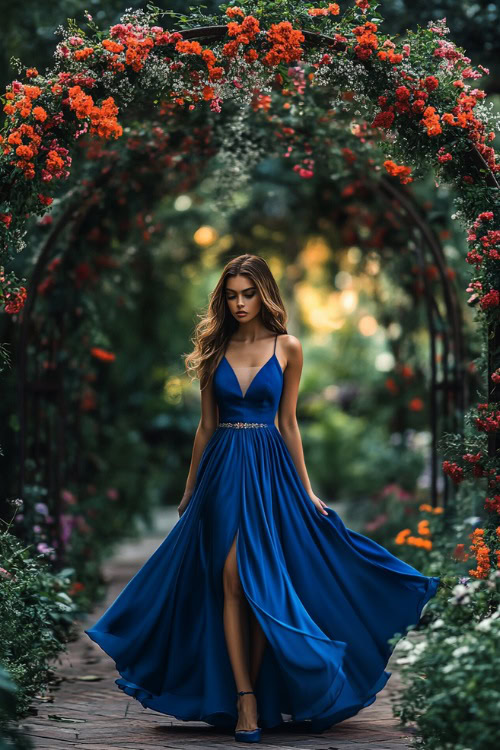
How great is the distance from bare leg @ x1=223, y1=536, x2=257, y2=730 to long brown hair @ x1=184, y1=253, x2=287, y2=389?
2.62 feet

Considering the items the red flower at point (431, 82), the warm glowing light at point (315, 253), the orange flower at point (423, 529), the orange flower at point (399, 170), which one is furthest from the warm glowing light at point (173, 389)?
the red flower at point (431, 82)

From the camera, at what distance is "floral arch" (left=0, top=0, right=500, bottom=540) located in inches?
166

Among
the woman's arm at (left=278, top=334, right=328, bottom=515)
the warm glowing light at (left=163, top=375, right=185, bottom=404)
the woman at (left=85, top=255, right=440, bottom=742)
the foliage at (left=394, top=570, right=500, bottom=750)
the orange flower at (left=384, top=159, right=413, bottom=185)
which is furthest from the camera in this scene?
the warm glowing light at (left=163, top=375, right=185, bottom=404)

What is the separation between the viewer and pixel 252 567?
13.1 feet

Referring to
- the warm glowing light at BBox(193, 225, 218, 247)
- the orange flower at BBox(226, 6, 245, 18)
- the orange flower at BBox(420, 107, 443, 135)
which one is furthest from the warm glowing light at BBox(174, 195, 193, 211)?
the orange flower at BBox(420, 107, 443, 135)

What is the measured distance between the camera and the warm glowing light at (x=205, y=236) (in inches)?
398

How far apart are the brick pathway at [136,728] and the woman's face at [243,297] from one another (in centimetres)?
166

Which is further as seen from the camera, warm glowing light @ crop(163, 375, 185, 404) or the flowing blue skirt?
warm glowing light @ crop(163, 375, 185, 404)

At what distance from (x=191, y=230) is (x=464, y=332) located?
3.29m

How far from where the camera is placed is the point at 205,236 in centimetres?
1061

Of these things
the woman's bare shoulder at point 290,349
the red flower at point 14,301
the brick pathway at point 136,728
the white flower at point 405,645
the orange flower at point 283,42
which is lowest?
the brick pathway at point 136,728

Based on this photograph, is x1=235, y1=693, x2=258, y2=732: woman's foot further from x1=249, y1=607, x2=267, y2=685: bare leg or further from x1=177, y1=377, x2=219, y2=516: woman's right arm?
x1=177, y1=377, x2=219, y2=516: woman's right arm

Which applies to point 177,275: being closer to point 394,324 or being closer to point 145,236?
point 394,324

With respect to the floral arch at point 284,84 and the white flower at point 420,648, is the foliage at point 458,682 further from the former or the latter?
the floral arch at point 284,84
